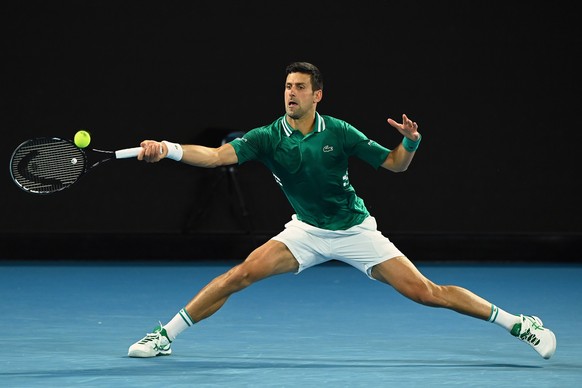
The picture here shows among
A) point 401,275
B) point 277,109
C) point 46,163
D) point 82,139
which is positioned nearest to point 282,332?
point 401,275

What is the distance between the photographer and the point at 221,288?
20.8ft

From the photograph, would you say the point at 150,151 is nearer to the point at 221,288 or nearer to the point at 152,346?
the point at 221,288

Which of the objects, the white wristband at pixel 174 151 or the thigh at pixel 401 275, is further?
the thigh at pixel 401 275

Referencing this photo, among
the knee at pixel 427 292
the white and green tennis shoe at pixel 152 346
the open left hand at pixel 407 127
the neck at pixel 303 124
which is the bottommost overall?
the white and green tennis shoe at pixel 152 346

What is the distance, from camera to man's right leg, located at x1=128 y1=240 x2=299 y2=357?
20.7 ft

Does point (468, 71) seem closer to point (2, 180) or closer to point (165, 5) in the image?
point (165, 5)

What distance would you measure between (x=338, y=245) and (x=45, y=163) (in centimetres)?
165

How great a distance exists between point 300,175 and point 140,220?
5.74 metres

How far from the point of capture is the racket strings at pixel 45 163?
20.9ft

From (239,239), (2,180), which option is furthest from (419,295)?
(2,180)

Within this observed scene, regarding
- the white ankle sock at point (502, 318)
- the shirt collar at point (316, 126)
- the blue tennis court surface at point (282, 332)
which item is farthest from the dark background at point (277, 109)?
the white ankle sock at point (502, 318)

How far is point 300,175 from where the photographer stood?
21.2 feet

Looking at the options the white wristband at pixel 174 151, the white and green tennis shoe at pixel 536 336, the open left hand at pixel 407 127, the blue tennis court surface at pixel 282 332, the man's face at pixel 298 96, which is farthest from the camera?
the man's face at pixel 298 96

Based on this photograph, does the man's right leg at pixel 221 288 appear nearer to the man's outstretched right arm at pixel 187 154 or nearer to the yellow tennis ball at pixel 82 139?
the man's outstretched right arm at pixel 187 154
